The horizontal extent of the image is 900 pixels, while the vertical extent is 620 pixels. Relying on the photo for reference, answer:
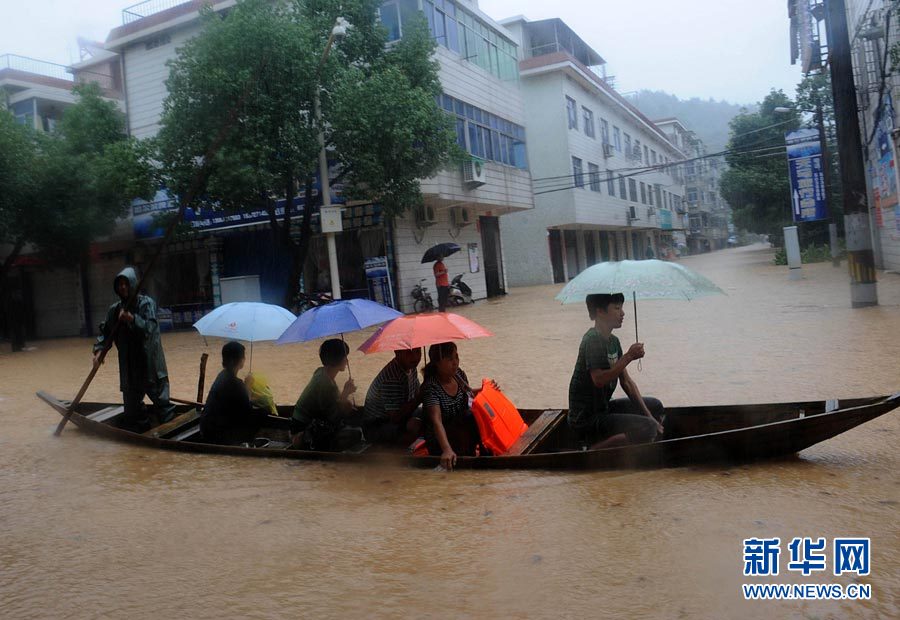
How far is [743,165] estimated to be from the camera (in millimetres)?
38375

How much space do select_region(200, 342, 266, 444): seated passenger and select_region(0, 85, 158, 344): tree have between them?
11659mm

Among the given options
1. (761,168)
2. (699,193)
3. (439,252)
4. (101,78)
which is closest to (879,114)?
(439,252)

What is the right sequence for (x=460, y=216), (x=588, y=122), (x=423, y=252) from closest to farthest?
(x=423, y=252) → (x=460, y=216) → (x=588, y=122)

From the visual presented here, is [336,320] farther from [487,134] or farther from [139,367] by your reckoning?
[487,134]

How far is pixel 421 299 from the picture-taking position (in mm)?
20047

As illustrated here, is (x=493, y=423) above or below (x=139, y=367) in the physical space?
below

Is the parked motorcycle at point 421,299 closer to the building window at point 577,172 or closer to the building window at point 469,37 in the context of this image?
the building window at point 469,37

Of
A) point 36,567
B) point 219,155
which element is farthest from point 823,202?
point 36,567

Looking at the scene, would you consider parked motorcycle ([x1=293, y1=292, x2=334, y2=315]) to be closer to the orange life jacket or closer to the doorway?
the doorway

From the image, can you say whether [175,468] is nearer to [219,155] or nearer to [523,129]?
[219,155]

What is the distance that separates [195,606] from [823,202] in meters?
21.9

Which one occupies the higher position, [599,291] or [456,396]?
[599,291]

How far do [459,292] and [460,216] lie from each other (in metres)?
2.99

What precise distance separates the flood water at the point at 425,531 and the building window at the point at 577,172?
24.1 m
